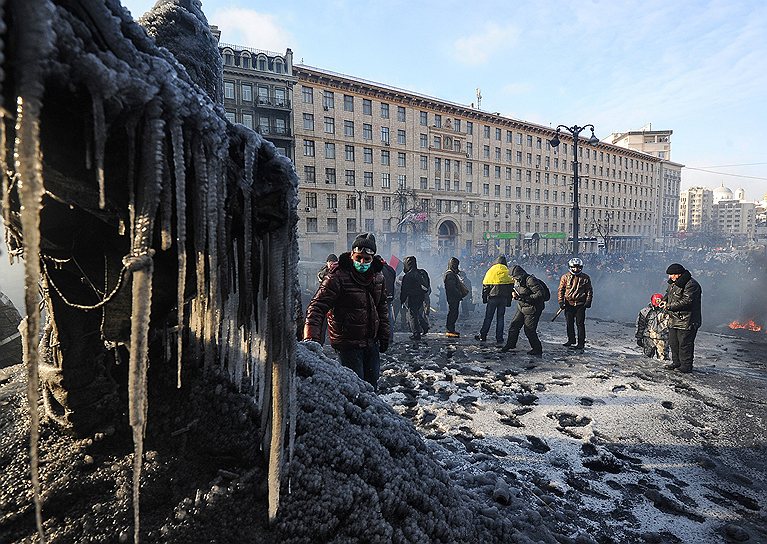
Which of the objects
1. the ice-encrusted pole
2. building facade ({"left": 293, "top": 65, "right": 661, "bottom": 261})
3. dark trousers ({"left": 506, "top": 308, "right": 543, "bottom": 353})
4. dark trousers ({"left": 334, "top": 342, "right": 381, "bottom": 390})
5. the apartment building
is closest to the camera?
the ice-encrusted pole

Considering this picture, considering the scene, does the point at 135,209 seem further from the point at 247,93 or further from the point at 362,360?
the point at 247,93

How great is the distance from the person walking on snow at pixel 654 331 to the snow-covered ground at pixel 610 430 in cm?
27

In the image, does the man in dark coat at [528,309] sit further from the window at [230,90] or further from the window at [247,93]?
the window at [247,93]

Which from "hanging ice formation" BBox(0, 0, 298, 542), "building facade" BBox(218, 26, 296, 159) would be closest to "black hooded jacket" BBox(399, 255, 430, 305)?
"hanging ice formation" BBox(0, 0, 298, 542)

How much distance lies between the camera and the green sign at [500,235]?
4750 cm

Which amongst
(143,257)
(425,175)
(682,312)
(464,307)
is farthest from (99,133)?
(425,175)

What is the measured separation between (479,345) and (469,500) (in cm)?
577

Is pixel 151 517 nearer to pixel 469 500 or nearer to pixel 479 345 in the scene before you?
pixel 469 500

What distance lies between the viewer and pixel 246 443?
75.2 inches

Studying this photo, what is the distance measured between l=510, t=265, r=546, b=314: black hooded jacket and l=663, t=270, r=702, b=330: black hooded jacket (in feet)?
6.35

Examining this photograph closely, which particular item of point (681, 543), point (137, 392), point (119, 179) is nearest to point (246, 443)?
point (137, 392)

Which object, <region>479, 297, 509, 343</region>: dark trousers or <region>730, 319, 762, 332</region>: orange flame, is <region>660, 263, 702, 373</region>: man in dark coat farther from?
<region>730, 319, 762, 332</region>: orange flame

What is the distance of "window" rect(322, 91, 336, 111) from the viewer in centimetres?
3556

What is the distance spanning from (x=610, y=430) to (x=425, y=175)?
133 ft
